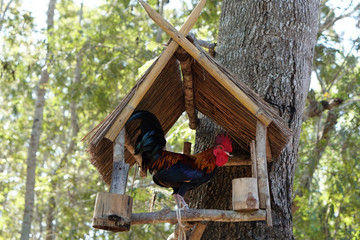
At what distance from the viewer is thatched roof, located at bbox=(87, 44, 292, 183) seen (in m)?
3.51

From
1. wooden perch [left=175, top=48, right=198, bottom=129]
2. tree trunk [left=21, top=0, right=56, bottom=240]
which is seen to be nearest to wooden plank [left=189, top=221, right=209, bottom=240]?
wooden perch [left=175, top=48, right=198, bottom=129]

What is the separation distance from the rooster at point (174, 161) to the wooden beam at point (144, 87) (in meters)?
0.16

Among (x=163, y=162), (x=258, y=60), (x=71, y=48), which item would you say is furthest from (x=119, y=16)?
(x=163, y=162)

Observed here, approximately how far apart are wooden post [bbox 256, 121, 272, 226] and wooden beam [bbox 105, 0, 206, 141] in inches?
33.3

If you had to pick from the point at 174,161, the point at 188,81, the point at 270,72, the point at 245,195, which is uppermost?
the point at 270,72

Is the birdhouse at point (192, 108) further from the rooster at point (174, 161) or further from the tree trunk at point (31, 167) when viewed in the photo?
the tree trunk at point (31, 167)

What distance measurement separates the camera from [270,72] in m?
4.27

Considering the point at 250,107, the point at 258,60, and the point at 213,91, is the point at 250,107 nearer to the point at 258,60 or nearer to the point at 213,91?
the point at 213,91

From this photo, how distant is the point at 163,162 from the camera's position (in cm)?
361

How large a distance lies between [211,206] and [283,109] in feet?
3.47

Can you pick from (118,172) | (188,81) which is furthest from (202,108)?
(118,172)

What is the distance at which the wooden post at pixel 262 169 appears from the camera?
3352 mm

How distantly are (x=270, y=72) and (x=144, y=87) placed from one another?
1.33 metres

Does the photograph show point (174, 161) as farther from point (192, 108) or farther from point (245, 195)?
point (192, 108)
